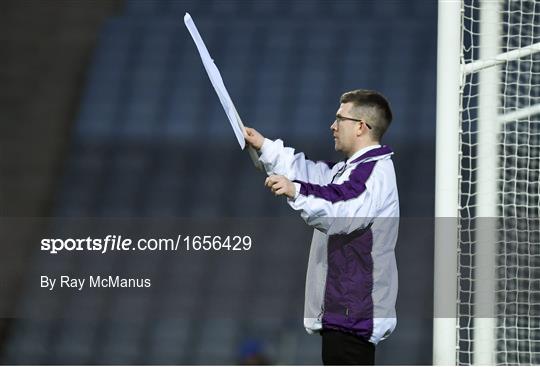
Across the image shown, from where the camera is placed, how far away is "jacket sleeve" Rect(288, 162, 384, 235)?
6.82 feet

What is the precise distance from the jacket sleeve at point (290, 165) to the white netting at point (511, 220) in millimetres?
386

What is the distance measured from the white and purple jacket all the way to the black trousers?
1 cm

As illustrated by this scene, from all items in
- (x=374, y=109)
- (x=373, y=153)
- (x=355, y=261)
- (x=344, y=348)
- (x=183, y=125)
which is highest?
(x=183, y=125)

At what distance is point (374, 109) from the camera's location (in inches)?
91.2

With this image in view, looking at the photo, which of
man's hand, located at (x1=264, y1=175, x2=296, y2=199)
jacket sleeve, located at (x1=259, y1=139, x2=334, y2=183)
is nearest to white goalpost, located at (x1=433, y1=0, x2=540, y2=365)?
jacket sleeve, located at (x1=259, y1=139, x2=334, y2=183)

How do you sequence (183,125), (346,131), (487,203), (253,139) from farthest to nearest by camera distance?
(183,125), (487,203), (253,139), (346,131)

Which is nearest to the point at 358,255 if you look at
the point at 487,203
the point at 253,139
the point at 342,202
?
the point at 342,202

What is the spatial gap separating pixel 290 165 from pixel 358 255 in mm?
299

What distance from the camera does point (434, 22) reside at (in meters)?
5.20

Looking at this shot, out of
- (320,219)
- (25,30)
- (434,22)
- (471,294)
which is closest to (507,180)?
(471,294)

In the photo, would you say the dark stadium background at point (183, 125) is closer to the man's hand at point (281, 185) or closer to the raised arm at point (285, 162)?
the raised arm at point (285, 162)

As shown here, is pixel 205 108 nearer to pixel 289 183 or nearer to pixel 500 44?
pixel 500 44

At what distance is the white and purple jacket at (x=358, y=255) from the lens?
84.5 inches

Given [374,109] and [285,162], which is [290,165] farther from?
[374,109]
